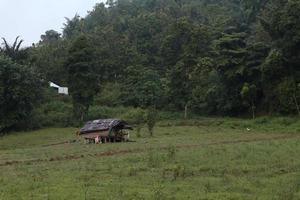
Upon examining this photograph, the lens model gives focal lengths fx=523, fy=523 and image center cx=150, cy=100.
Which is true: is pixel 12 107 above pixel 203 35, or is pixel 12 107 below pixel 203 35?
below

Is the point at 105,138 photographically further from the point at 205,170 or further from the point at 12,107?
the point at 205,170

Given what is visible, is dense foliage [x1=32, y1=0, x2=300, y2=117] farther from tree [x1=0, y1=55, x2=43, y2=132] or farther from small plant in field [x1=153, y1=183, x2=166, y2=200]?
small plant in field [x1=153, y1=183, x2=166, y2=200]

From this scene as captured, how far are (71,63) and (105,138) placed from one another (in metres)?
20.0

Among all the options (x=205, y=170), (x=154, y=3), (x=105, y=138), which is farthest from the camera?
(x=154, y=3)

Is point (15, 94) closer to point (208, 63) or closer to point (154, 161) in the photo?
point (208, 63)

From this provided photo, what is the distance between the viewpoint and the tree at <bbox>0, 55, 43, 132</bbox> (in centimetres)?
5934

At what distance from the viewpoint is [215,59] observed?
6688 centimetres

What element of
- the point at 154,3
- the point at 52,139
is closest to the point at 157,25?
the point at 154,3

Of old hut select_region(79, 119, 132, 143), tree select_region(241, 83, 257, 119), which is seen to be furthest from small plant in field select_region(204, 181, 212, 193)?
tree select_region(241, 83, 257, 119)

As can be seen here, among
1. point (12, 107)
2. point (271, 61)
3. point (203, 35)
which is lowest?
point (12, 107)

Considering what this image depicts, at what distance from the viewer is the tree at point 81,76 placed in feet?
203

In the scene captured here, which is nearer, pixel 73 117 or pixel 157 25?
pixel 73 117

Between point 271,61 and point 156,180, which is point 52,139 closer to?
point 271,61

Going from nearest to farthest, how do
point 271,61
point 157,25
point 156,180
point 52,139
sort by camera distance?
point 156,180, point 52,139, point 271,61, point 157,25
